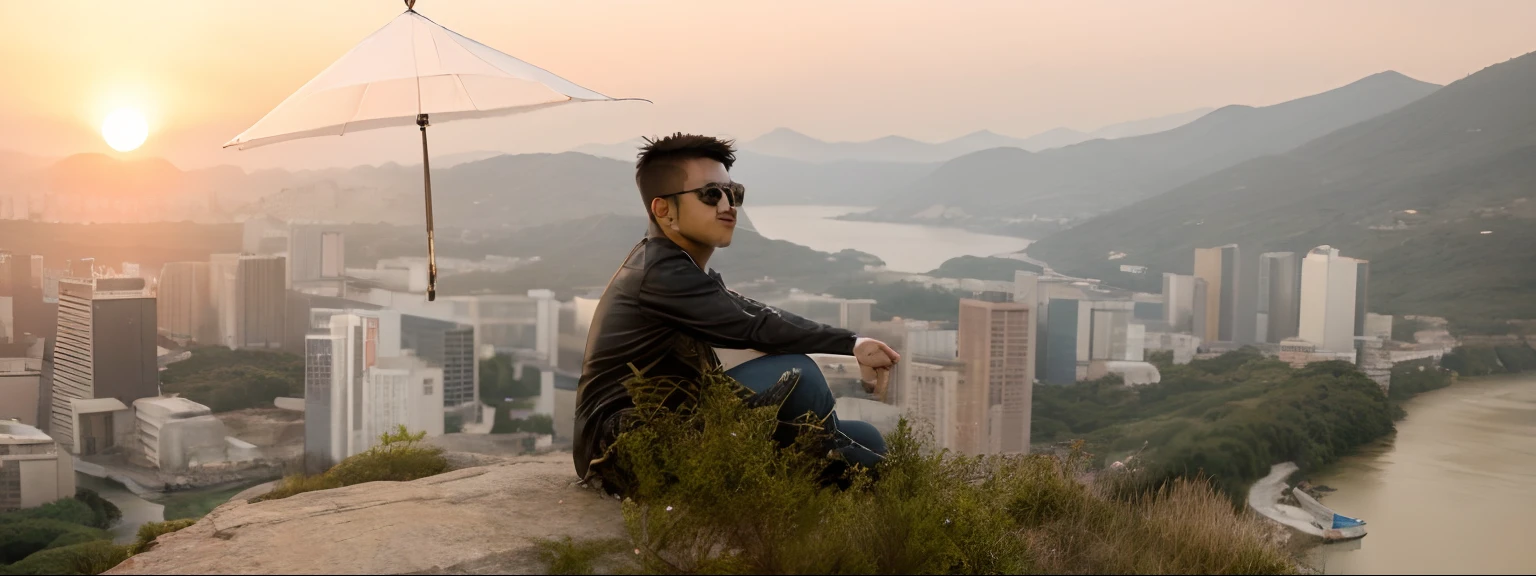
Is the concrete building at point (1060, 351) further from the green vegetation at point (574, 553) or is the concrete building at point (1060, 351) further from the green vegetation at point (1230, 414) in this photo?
the green vegetation at point (574, 553)

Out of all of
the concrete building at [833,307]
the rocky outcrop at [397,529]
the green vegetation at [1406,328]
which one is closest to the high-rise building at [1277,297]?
the green vegetation at [1406,328]

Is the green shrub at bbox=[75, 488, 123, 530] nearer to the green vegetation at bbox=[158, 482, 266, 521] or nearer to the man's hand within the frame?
the green vegetation at bbox=[158, 482, 266, 521]

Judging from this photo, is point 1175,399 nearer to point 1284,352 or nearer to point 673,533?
point 1284,352

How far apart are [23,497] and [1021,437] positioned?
670 inches

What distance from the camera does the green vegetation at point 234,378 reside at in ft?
64.0

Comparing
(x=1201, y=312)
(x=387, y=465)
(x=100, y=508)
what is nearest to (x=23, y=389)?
(x=100, y=508)

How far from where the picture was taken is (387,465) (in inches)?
245

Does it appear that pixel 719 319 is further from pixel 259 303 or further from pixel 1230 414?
pixel 259 303

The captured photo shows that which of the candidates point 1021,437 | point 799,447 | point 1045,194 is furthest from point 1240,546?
point 1045,194

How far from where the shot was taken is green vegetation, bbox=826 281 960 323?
19.8 metres

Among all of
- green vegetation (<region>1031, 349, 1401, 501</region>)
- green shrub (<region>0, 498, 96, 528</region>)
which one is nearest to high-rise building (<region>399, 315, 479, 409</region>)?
green shrub (<region>0, 498, 96, 528</region>)

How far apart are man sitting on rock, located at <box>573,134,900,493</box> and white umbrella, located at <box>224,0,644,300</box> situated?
1228 mm

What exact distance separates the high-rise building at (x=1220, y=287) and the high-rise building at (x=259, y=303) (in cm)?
1934

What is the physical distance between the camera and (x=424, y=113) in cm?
526
